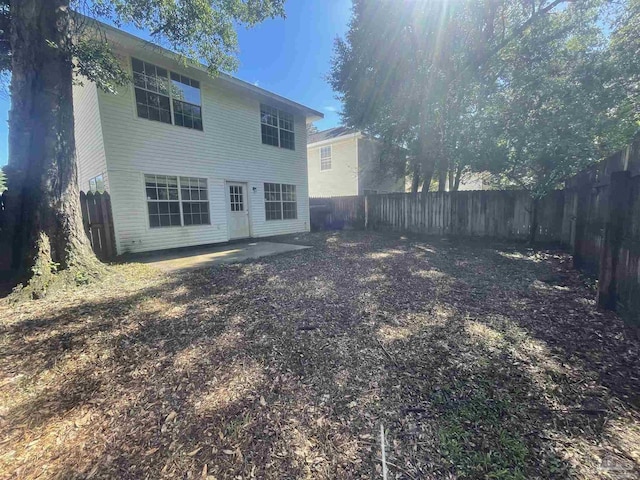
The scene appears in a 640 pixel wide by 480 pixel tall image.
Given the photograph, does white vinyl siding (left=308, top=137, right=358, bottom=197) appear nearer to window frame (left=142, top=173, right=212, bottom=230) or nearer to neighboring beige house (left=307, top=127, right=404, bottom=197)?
neighboring beige house (left=307, top=127, right=404, bottom=197)

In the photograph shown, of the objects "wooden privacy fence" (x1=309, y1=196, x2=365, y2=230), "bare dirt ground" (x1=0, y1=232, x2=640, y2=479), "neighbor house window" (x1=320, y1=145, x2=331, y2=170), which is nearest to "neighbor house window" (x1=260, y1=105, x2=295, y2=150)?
"wooden privacy fence" (x1=309, y1=196, x2=365, y2=230)

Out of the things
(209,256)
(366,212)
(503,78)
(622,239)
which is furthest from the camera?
(366,212)

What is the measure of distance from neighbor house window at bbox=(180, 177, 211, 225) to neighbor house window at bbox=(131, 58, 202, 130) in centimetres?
172

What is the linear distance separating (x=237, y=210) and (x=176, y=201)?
85.8 inches

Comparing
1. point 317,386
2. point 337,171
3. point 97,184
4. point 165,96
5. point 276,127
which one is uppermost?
point 165,96

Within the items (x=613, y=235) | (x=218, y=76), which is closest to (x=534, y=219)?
(x=613, y=235)

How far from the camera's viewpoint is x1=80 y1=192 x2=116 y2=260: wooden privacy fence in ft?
22.1

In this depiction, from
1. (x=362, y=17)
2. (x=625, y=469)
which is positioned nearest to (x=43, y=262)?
(x=625, y=469)

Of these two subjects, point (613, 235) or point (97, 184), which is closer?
point (613, 235)

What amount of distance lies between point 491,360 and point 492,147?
898 centimetres

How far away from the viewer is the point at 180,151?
8414mm

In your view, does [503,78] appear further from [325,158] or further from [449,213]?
[325,158]

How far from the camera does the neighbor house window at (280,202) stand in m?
11.1

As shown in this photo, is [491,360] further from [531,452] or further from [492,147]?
[492,147]
